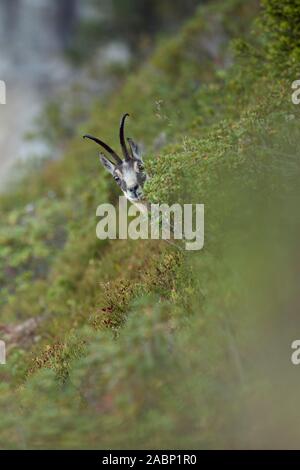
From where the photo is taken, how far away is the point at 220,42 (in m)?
19.5

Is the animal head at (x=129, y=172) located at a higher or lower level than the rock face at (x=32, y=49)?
lower

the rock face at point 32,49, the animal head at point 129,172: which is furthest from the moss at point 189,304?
the rock face at point 32,49

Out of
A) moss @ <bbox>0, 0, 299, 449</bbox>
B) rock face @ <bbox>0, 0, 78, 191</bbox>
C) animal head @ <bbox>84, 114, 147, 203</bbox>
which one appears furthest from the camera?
rock face @ <bbox>0, 0, 78, 191</bbox>

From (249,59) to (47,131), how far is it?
14543mm

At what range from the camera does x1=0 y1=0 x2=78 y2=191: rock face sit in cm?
3238

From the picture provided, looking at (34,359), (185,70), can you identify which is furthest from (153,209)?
(185,70)

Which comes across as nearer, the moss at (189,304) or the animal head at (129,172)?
the moss at (189,304)

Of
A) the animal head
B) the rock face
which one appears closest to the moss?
the animal head

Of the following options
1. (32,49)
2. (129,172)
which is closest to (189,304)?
(129,172)

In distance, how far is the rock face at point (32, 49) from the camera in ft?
106

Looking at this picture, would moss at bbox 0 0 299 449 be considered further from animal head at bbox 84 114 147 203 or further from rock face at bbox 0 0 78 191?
rock face at bbox 0 0 78 191

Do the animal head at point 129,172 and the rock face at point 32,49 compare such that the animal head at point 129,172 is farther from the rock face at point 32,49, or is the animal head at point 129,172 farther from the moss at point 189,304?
the rock face at point 32,49

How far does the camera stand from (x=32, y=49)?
1382 inches
